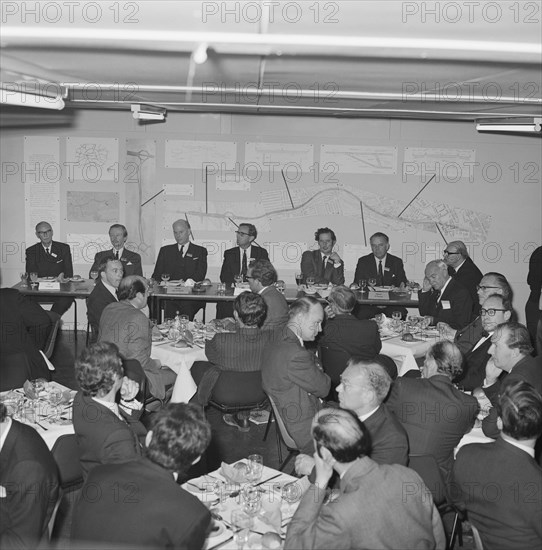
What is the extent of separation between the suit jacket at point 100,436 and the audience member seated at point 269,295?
111 inches

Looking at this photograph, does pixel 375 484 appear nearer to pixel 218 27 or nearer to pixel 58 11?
pixel 218 27

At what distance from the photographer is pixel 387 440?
383 cm

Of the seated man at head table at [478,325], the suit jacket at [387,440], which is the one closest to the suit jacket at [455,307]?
the seated man at head table at [478,325]

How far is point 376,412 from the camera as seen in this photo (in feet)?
13.0

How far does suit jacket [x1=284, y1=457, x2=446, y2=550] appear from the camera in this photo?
283 cm

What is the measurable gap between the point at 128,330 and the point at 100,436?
1921mm

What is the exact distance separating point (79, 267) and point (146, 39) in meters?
7.45

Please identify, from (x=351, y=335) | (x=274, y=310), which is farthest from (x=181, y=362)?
(x=351, y=335)

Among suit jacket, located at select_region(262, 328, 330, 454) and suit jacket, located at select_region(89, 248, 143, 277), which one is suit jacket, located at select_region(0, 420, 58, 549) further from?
suit jacket, located at select_region(89, 248, 143, 277)

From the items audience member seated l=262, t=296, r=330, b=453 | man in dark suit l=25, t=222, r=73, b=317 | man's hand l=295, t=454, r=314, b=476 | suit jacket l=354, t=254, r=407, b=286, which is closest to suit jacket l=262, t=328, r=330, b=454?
audience member seated l=262, t=296, r=330, b=453

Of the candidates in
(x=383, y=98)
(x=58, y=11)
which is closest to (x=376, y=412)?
(x=58, y=11)

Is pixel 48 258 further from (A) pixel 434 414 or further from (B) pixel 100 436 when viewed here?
(A) pixel 434 414

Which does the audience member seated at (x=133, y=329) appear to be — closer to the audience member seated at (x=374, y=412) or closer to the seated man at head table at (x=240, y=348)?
the seated man at head table at (x=240, y=348)

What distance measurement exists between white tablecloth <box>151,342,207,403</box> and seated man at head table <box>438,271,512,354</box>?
7.62 feet
